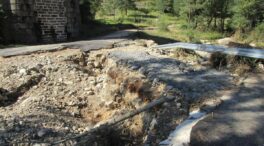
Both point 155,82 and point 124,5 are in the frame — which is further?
point 124,5

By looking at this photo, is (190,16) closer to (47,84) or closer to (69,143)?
(47,84)

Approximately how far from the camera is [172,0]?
135 ft

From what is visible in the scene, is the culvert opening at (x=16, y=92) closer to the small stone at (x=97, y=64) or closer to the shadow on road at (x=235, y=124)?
the small stone at (x=97, y=64)

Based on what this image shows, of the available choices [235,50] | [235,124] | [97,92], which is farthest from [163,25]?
[235,124]

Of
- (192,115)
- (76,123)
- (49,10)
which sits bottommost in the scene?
(76,123)

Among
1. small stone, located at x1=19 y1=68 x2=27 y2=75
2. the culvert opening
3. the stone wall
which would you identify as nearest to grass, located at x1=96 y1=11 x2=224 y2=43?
the stone wall

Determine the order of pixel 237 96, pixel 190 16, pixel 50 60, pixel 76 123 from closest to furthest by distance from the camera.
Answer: pixel 237 96
pixel 76 123
pixel 50 60
pixel 190 16

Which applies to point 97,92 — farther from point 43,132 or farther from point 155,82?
point 43,132

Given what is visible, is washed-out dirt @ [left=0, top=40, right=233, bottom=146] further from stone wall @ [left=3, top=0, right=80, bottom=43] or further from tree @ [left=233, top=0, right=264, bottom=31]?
tree @ [left=233, top=0, right=264, bottom=31]

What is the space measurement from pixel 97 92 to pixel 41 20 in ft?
25.0

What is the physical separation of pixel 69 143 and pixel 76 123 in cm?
134

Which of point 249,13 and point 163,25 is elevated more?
point 249,13

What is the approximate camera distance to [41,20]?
46.5 ft

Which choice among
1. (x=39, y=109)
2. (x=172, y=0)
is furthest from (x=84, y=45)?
(x=172, y=0)
